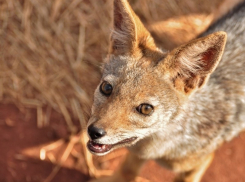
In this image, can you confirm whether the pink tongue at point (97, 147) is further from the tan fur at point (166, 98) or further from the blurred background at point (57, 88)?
the blurred background at point (57, 88)

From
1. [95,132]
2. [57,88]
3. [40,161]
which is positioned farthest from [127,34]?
[40,161]

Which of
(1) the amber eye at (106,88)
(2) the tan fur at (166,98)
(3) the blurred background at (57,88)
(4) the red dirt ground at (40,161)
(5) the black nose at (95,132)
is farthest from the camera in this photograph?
(3) the blurred background at (57,88)

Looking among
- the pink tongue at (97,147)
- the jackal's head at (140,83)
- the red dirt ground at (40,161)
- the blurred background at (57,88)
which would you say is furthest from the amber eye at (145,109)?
the red dirt ground at (40,161)

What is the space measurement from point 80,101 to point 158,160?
1.77 m

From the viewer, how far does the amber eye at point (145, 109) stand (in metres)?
3.20

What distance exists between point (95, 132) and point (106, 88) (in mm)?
481

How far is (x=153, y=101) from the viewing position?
3.24 meters

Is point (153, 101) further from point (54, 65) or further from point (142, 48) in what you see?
point (54, 65)

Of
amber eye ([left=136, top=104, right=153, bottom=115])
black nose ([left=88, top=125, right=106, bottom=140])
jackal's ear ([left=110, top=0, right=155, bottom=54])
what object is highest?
jackal's ear ([left=110, top=0, right=155, bottom=54])

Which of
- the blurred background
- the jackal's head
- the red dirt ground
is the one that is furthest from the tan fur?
the blurred background

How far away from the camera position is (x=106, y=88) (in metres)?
3.36

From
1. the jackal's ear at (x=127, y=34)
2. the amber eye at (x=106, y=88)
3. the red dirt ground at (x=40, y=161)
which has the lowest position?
the red dirt ground at (x=40, y=161)

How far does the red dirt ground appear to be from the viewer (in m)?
5.02

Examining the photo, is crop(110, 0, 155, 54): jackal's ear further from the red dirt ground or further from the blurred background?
the red dirt ground
